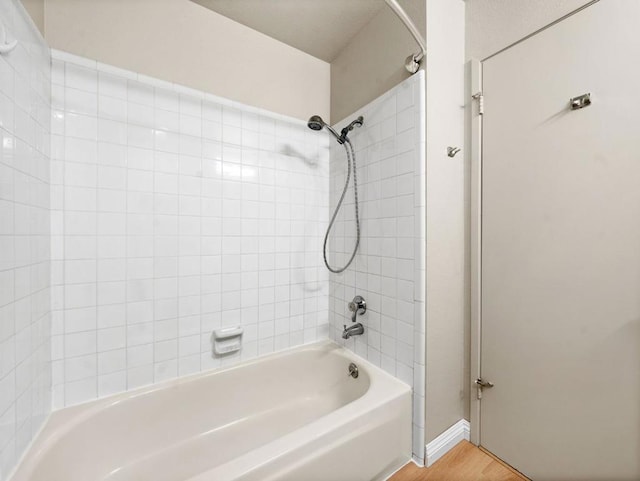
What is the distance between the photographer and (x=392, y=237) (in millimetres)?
1399

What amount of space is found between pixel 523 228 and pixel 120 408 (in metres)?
1.99

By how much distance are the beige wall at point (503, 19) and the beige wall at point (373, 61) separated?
320mm

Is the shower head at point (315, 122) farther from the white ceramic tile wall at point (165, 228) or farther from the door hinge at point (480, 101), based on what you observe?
the door hinge at point (480, 101)

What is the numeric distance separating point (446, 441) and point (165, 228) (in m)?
1.77

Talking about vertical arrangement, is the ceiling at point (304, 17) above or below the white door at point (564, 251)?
above

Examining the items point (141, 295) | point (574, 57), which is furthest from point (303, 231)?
point (574, 57)

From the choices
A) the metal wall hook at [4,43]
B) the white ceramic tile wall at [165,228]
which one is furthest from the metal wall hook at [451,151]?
the metal wall hook at [4,43]

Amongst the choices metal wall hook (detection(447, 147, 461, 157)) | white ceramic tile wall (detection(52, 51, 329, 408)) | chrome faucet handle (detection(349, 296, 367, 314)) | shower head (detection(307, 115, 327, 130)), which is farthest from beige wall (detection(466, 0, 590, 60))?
chrome faucet handle (detection(349, 296, 367, 314))

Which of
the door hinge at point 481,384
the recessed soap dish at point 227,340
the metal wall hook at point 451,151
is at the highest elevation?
the metal wall hook at point 451,151

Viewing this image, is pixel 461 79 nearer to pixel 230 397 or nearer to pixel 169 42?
pixel 169 42

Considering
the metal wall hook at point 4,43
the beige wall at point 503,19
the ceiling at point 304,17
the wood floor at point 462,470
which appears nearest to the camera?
the metal wall hook at point 4,43

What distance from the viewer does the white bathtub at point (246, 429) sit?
0.95 metres

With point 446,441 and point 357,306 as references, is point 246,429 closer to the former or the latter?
point 357,306

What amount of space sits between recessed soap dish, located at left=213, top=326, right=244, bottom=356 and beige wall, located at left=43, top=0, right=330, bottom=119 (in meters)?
1.33
